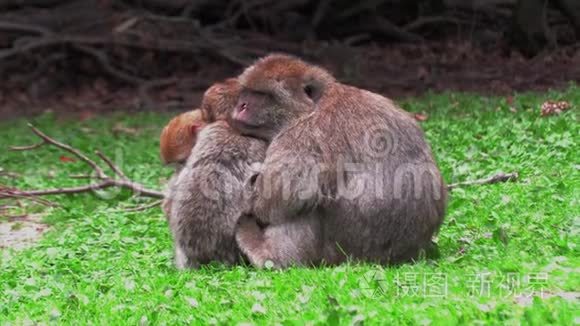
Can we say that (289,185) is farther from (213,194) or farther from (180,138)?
(180,138)

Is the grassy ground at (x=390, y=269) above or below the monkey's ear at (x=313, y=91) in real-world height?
below

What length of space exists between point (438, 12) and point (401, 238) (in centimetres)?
1328

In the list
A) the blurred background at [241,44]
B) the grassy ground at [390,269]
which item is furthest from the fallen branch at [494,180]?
the blurred background at [241,44]

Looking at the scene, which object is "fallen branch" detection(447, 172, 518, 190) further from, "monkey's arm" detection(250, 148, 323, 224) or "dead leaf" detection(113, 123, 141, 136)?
"dead leaf" detection(113, 123, 141, 136)

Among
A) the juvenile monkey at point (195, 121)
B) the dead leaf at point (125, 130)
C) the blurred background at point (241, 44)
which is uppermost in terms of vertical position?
the juvenile monkey at point (195, 121)

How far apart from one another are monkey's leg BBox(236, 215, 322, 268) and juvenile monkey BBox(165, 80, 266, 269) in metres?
0.24

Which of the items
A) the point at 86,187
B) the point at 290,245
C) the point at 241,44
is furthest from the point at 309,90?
the point at 241,44

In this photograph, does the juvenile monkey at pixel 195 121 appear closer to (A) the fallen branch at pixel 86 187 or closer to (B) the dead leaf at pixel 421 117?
(A) the fallen branch at pixel 86 187

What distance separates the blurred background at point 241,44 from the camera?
51.2ft

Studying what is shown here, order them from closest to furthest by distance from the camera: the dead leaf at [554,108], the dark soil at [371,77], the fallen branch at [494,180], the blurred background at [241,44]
Answer: the fallen branch at [494,180] < the dead leaf at [554,108] < the dark soil at [371,77] < the blurred background at [241,44]

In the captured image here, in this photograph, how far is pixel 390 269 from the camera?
5.51 metres

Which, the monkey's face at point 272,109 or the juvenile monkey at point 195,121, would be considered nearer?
the monkey's face at point 272,109

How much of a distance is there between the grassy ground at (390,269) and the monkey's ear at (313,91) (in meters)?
1.11

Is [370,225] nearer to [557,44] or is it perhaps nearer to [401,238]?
[401,238]
